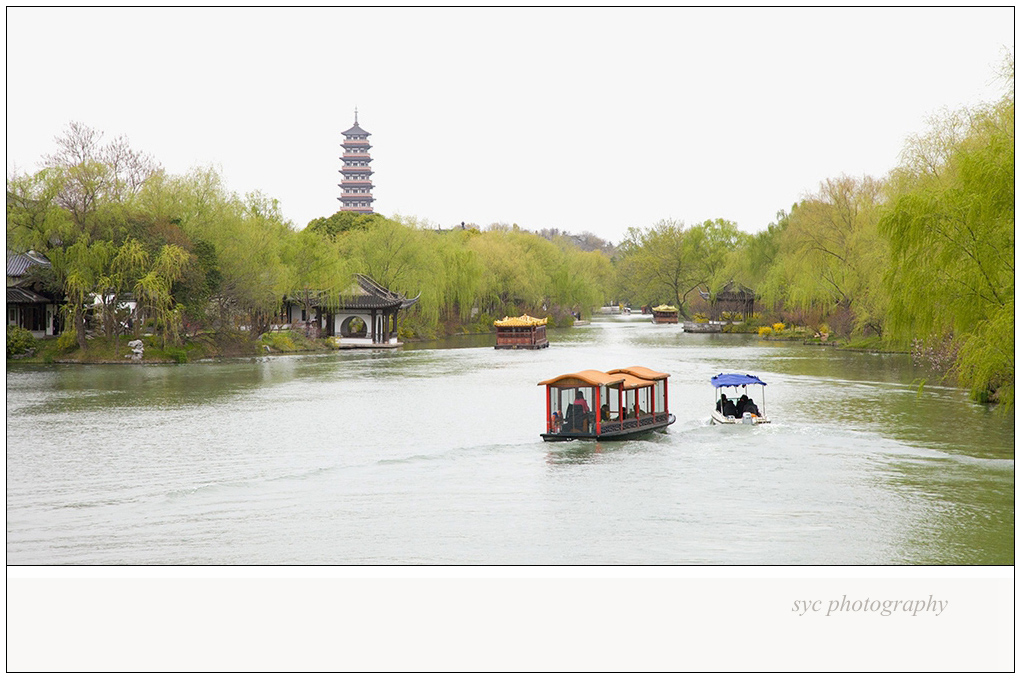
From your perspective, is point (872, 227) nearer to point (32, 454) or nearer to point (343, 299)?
point (343, 299)

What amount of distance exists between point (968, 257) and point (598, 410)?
18.6 feet

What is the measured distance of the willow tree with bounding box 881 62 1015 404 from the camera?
1058 cm

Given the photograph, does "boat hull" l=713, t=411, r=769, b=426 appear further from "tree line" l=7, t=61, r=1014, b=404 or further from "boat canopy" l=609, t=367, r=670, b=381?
"tree line" l=7, t=61, r=1014, b=404

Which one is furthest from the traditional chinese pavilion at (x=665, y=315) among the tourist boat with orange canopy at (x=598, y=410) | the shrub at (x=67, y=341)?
the tourist boat with orange canopy at (x=598, y=410)

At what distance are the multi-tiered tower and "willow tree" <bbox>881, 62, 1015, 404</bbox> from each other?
7229cm

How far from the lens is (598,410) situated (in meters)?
14.7

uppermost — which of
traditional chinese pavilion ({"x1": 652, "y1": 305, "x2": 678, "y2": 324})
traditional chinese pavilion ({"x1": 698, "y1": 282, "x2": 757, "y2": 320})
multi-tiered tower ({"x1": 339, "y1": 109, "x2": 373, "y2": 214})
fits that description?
multi-tiered tower ({"x1": 339, "y1": 109, "x2": 373, "y2": 214})

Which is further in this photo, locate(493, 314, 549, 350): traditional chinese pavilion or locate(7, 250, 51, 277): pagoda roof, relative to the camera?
locate(493, 314, 549, 350): traditional chinese pavilion

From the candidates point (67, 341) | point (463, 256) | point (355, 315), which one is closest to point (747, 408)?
point (67, 341)

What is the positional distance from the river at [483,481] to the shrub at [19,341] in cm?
679

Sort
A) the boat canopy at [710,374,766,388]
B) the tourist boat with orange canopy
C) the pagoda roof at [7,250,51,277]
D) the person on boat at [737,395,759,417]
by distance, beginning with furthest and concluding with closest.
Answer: the pagoda roof at [7,250,51,277], the person on boat at [737,395,759,417], the boat canopy at [710,374,766,388], the tourist boat with orange canopy

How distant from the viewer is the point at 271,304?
35656 millimetres

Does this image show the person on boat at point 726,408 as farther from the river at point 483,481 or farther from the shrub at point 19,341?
the shrub at point 19,341

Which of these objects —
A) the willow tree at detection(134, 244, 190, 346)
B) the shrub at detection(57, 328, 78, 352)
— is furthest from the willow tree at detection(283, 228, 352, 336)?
the shrub at detection(57, 328, 78, 352)
